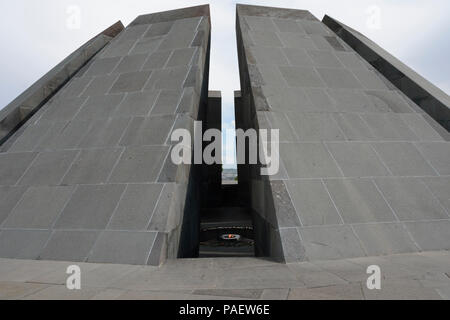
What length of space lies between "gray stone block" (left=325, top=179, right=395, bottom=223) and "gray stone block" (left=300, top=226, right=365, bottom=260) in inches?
12.6

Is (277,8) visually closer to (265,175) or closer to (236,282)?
(265,175)

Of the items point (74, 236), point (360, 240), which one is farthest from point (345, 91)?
point (74, 236)

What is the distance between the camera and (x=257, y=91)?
7.41m

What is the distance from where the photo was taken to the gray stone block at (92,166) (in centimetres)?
574

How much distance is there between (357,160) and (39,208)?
6437 mm

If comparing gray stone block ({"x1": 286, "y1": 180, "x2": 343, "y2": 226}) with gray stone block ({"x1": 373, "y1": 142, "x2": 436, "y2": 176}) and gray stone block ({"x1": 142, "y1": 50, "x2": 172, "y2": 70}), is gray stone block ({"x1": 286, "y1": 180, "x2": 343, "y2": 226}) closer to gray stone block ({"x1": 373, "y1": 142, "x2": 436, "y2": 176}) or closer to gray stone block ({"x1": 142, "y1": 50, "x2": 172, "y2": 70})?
gray stone block ({"x1": 373, "y1": 142, "x2": 436, "y2": 176})

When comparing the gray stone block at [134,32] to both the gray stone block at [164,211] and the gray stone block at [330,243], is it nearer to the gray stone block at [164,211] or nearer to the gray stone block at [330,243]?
the gray stone block at [164,211]

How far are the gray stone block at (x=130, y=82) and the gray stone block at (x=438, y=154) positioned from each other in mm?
7302

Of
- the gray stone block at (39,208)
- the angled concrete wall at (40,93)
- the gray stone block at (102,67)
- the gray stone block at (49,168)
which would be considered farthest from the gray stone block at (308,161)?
the angled concrete wall at (40,93)

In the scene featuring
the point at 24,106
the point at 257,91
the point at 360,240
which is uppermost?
the point at 24,106

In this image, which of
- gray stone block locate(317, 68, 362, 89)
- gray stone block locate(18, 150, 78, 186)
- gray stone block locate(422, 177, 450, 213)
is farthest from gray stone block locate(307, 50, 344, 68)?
gray stone block locate(18, 150, 78, 186)

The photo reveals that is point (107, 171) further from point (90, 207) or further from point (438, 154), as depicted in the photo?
point (438, 154)

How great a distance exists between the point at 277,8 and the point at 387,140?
8.70m

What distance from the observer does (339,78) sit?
8.39 meters
